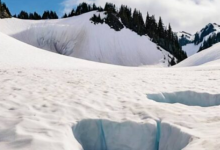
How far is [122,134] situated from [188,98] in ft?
15.1

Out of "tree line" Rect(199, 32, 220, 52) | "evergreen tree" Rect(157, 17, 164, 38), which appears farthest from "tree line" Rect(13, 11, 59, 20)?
"tree line" Rect(199, 32, 220, 52)

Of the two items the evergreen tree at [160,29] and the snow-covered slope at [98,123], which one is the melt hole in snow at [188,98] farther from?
the evergreen tree at [160,29]

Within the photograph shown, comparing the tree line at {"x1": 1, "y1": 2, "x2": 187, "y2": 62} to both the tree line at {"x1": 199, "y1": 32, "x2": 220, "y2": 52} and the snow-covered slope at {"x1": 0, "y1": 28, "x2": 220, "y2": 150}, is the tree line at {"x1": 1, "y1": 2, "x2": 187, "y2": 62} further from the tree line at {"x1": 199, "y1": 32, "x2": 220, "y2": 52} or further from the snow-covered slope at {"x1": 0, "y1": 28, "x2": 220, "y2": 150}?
the snow-covered slope at {"x1": 0, "y1": 28, "x2": 220, "y2": 150}

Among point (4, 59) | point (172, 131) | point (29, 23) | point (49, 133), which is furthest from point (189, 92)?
point (29, 23)

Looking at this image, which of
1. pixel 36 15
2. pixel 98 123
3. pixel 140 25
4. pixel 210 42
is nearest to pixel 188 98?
pixel 98 123

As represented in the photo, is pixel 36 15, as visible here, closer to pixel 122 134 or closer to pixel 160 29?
pixel 160 29

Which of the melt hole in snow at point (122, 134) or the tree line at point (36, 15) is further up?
the tree line at point (36, 15)

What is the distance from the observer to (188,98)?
9.26 m

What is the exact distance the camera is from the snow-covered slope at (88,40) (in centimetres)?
7475

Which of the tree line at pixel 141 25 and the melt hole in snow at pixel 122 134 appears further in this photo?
the tree line at pixel 141 25

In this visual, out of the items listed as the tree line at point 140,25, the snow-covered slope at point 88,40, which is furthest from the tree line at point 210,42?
the snow-covered slope at point 88,40

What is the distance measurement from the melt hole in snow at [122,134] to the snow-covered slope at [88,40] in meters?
66.7

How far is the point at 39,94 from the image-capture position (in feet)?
26.7

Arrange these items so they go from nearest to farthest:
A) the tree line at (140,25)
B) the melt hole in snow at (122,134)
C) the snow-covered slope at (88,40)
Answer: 1. the melt hole in snow at (122,134)
2. the snow-covered slope at (88,40)
3. the tree line at (140,25)
